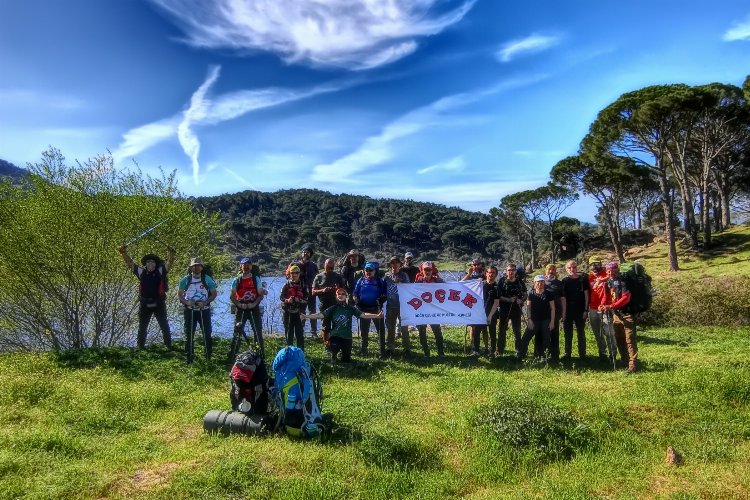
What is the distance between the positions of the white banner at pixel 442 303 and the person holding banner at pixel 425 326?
0.60 ft

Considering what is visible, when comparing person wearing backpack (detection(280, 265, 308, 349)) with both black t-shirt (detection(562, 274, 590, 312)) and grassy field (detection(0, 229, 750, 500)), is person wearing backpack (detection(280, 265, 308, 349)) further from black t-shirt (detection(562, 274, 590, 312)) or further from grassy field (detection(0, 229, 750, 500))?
black t-shirt (detection(562, 274, 590, 312))

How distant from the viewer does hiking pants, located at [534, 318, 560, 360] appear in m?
9.96

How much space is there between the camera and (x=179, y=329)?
15.3 m

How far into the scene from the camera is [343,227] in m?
117

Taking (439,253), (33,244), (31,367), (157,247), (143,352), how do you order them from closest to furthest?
(31,367) < (143,352) < (33,244) < (157,247) < (439,253)

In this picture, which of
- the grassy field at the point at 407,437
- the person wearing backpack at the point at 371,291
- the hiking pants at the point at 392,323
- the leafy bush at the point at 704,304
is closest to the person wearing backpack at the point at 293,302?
the person wearing backpack at the point at 371,291

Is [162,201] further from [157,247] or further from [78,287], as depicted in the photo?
[78,287]

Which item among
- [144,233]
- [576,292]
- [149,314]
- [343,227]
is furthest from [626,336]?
[343,227]

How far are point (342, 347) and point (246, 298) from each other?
2.28 meters

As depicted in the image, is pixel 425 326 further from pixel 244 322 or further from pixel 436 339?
pixel 244 322

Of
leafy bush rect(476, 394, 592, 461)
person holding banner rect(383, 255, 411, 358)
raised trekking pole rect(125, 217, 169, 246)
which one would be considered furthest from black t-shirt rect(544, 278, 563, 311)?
raised trekking pole rect(125, 217, 169, 246)

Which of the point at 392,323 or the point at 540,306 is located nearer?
the point at 540,306

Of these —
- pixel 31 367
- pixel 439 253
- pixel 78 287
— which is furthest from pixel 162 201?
pixel 439 253

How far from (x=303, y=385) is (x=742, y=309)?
47.3 ft
